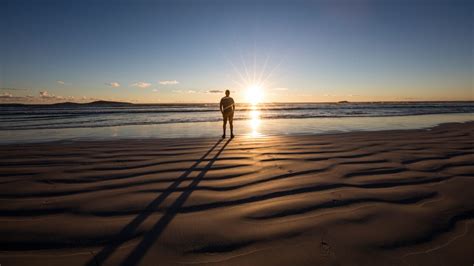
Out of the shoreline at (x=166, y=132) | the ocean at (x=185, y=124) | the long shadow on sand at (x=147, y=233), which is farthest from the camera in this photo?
the ocean at (x=185, y=124)

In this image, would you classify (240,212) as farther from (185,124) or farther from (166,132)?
(185,124)

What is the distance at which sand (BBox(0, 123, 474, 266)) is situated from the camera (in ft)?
5.99

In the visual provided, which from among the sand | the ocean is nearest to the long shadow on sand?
the sand

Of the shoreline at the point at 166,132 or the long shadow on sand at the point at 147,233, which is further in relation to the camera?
the shoreline at the point at 166,132

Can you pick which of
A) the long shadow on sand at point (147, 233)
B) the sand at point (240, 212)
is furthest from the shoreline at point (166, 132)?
the long shadow on sand at point (147, 233)

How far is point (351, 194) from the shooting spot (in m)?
2.89

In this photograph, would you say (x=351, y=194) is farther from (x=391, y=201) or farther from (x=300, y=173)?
(x=300, y=173)

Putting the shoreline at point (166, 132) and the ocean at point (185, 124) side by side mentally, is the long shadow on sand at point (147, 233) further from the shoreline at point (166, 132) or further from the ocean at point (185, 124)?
the ocean at point (185, 124)

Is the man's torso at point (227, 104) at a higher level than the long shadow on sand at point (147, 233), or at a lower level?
higher

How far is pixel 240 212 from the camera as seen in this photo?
245 centimetres

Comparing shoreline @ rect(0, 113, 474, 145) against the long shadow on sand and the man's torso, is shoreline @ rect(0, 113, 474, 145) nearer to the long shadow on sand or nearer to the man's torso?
the man's torso

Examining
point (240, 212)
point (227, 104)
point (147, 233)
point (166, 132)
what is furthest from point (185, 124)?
point (147, 233)

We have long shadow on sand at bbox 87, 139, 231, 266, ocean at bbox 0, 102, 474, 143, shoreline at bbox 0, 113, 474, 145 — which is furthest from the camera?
ocean at bbox 0, 102, 474, 143

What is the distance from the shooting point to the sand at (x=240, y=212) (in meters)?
1.83
